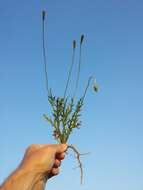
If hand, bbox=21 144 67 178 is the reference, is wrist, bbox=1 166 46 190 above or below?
below

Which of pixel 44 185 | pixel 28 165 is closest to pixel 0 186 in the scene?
pixel 28 165

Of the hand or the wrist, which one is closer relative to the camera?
the wrist

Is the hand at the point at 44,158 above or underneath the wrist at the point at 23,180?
above

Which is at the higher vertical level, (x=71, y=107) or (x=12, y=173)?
(x=71, y=107)

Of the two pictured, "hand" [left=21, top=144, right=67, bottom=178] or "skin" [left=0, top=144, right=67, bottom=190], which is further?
"hand" [left=21, top=144, right=67, bottom=178]

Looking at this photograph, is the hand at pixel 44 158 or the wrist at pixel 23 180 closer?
the wrist at pixel 23 180

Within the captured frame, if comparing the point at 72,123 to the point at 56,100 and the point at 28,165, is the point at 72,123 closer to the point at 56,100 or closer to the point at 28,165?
the point at 56,100

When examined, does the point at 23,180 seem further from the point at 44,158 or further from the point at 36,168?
the point at 44,158
